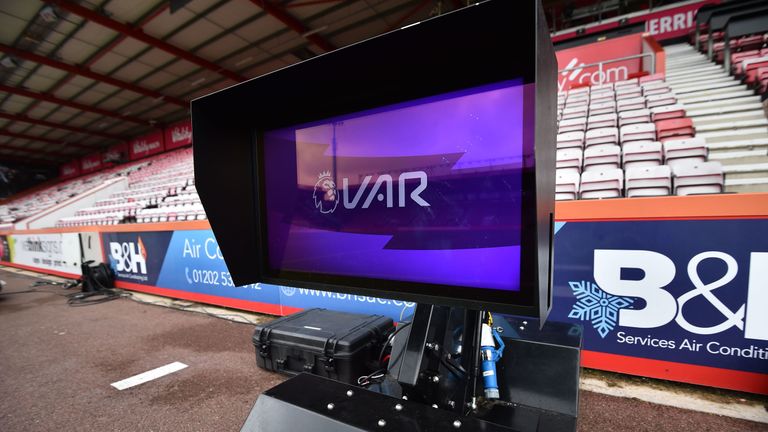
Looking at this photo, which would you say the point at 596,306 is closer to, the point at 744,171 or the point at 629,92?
the point at 744,171

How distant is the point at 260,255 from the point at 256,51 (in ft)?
32.3

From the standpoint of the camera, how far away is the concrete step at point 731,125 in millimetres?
3268

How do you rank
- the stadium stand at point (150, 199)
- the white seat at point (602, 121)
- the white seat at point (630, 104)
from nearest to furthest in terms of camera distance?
the white seat at point (602, 121) < the white seat at point (630, 104) < the stadium stand at point (150, 199)

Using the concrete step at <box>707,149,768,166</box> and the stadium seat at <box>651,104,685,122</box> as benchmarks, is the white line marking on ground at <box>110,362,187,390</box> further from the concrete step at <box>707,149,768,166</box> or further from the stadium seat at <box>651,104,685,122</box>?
the stadium seat at <box>651,104,685,122</box>

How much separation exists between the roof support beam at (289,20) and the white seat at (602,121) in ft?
22.2

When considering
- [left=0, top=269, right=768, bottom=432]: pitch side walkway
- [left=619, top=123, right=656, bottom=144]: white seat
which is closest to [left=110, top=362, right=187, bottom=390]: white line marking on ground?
[left=0, top=269, right=768, bottom=432]: pitch side walkway

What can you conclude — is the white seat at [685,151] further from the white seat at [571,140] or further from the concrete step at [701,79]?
the concrete step at [701,79]

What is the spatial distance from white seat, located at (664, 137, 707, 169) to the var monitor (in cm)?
269

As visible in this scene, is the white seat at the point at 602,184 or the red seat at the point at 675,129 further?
the red seat at the point at 675,129

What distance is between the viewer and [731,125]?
3.38 meters

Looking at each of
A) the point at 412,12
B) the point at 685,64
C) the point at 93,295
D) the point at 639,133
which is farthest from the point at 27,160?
the point at 685,64

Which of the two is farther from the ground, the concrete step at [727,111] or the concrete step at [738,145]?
the concrete step at [727,111]

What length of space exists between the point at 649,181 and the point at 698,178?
27 cm

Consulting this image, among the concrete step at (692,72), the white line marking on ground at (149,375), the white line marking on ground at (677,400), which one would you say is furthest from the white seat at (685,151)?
the concrete step at (692,72)
